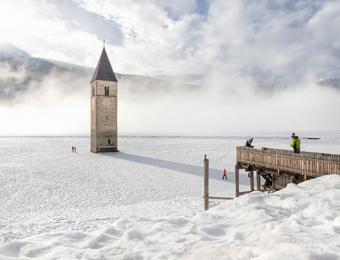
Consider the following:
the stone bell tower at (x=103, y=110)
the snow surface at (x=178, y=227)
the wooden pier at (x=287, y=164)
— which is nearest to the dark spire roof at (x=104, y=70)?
the stone bell tower at (x=103, y=110)

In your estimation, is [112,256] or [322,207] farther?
[322,207]

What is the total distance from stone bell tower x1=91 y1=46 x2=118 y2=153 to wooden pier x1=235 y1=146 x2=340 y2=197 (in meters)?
33.6

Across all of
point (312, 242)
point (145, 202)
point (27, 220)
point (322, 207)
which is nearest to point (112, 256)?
point (312, 242)

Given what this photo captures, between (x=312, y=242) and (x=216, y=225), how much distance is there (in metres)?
2.51

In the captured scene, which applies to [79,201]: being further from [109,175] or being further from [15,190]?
[109,175]

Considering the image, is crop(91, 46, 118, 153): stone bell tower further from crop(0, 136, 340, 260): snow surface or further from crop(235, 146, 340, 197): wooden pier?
crop(235, 146, 340, 197): wooden pier

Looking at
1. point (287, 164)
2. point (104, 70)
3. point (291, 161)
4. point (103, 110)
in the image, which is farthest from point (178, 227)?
point (104, 70)

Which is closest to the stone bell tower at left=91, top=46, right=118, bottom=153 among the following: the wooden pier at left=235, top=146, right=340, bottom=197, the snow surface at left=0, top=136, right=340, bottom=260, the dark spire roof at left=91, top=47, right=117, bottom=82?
the dark spire roof at left=91, top=47, right=117, bottom=82

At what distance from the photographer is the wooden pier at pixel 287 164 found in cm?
1441

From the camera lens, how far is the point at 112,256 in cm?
632

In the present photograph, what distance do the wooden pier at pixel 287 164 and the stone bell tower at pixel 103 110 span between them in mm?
33615

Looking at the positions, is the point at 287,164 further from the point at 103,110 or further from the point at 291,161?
the point at 103,110

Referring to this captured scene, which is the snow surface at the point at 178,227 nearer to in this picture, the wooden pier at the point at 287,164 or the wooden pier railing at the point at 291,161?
the wooden pier railing at the point at 291,161

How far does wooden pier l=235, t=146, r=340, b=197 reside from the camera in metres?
14.4
